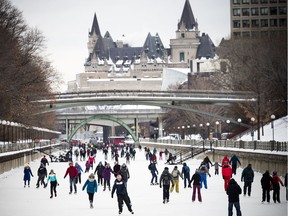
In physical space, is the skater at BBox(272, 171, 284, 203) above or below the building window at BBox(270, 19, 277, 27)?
below

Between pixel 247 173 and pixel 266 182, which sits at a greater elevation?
pixel 247 173

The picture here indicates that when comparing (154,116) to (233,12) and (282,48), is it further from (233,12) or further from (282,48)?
(282,48)

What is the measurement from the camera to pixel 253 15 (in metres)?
111

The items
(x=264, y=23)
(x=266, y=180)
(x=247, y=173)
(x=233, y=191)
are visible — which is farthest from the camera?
(x=264, y=23)

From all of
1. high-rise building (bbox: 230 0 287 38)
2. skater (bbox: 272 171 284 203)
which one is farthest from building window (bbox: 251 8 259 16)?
skater (bbox: 272 171 284 203)

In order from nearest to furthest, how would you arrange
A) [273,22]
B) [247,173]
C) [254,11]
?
[247,173]
[273,22]
[254,11]

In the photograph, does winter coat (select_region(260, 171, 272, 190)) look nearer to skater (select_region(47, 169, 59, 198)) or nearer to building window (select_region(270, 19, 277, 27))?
skater (select_region(47, 169, 59, 198))

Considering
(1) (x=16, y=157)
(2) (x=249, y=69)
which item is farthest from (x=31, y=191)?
(2) (x=249, y=69)

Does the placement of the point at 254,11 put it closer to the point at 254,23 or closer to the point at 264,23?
the point at 254,23

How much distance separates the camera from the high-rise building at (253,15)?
109694mm

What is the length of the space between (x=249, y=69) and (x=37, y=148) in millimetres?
19975

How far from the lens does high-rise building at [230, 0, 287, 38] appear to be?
10969 centimetres

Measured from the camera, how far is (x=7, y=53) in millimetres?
45219

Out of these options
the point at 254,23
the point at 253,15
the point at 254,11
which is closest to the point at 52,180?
the point at 254,23
